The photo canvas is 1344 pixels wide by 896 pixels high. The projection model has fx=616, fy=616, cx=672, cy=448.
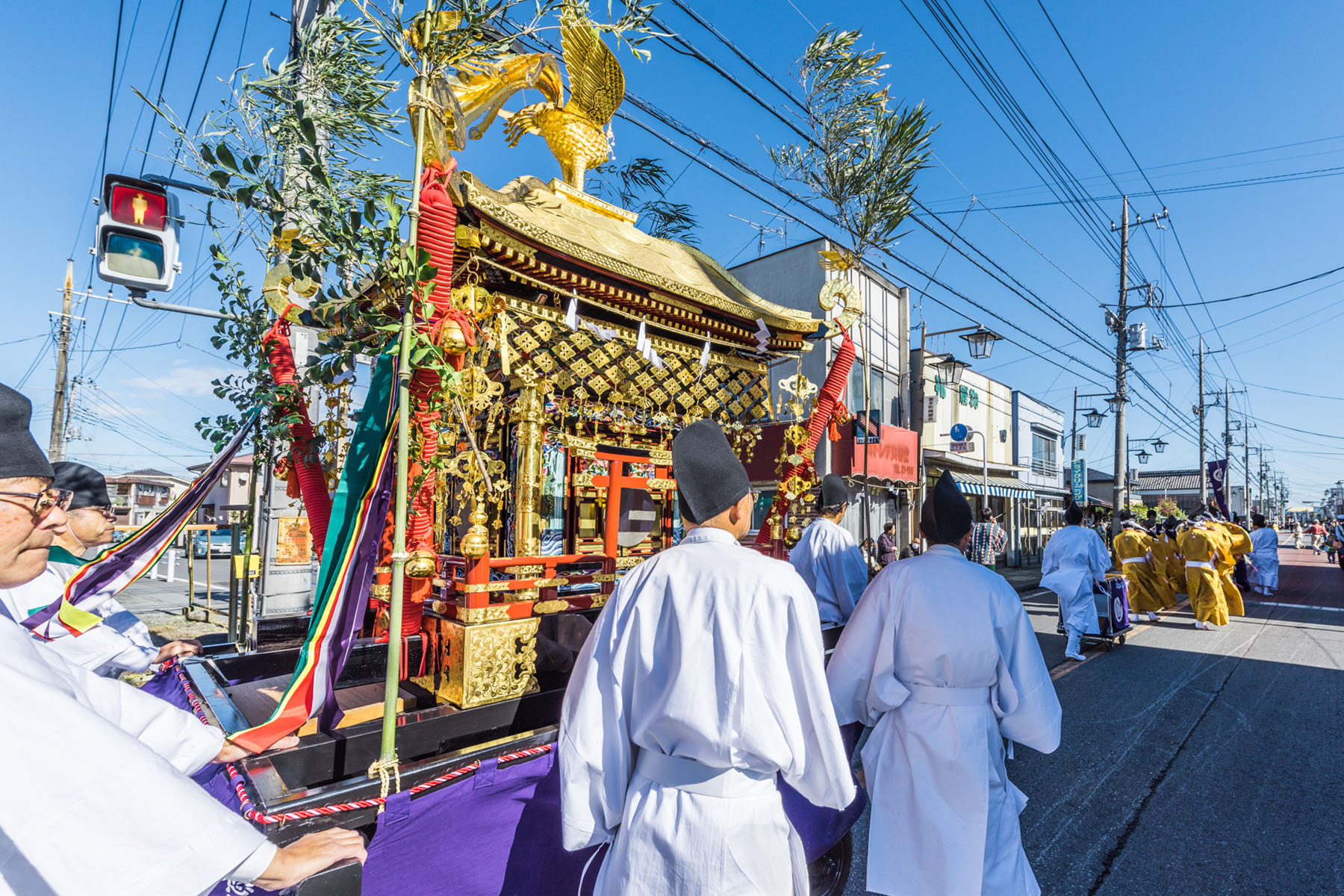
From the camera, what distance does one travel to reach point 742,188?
8.09m

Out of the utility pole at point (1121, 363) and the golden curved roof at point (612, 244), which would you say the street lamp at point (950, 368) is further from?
the golden curved roof at point (612, 244)

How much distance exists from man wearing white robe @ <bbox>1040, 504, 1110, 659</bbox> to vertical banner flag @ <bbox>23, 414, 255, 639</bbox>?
8059 mm

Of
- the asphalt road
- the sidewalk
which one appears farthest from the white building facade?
the asphalt road

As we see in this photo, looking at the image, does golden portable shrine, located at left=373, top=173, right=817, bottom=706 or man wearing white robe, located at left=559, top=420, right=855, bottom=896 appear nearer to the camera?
man wearing white robe, located at left=559, top=420, right=855, bottom=896

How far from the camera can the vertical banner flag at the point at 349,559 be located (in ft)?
7.65

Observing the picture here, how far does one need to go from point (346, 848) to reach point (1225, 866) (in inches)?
159

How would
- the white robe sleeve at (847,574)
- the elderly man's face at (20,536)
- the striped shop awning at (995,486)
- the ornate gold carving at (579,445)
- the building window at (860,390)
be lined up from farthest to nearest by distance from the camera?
the striped shop awning at (995,486), the building window at (860,390), the white robe sleeve at (847,574), the ornate gold carving at (579,445), the elderly man's face at (20,536)

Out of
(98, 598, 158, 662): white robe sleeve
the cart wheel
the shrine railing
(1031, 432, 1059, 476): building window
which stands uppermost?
(1031, 432, 1059, 476): building window

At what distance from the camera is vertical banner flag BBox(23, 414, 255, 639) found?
2.94m

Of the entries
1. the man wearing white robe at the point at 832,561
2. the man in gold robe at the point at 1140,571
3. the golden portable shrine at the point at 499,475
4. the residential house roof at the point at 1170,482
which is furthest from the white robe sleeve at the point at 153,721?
the residential house roof at the point at 1170,482

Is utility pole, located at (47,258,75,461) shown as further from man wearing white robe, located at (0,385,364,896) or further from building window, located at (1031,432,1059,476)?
building window, located at (1031,432,1059,476)

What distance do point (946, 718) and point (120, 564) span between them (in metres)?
4.19

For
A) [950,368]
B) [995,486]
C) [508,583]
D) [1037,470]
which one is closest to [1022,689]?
[508,583]

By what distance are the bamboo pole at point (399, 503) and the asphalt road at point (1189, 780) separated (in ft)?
8.25
